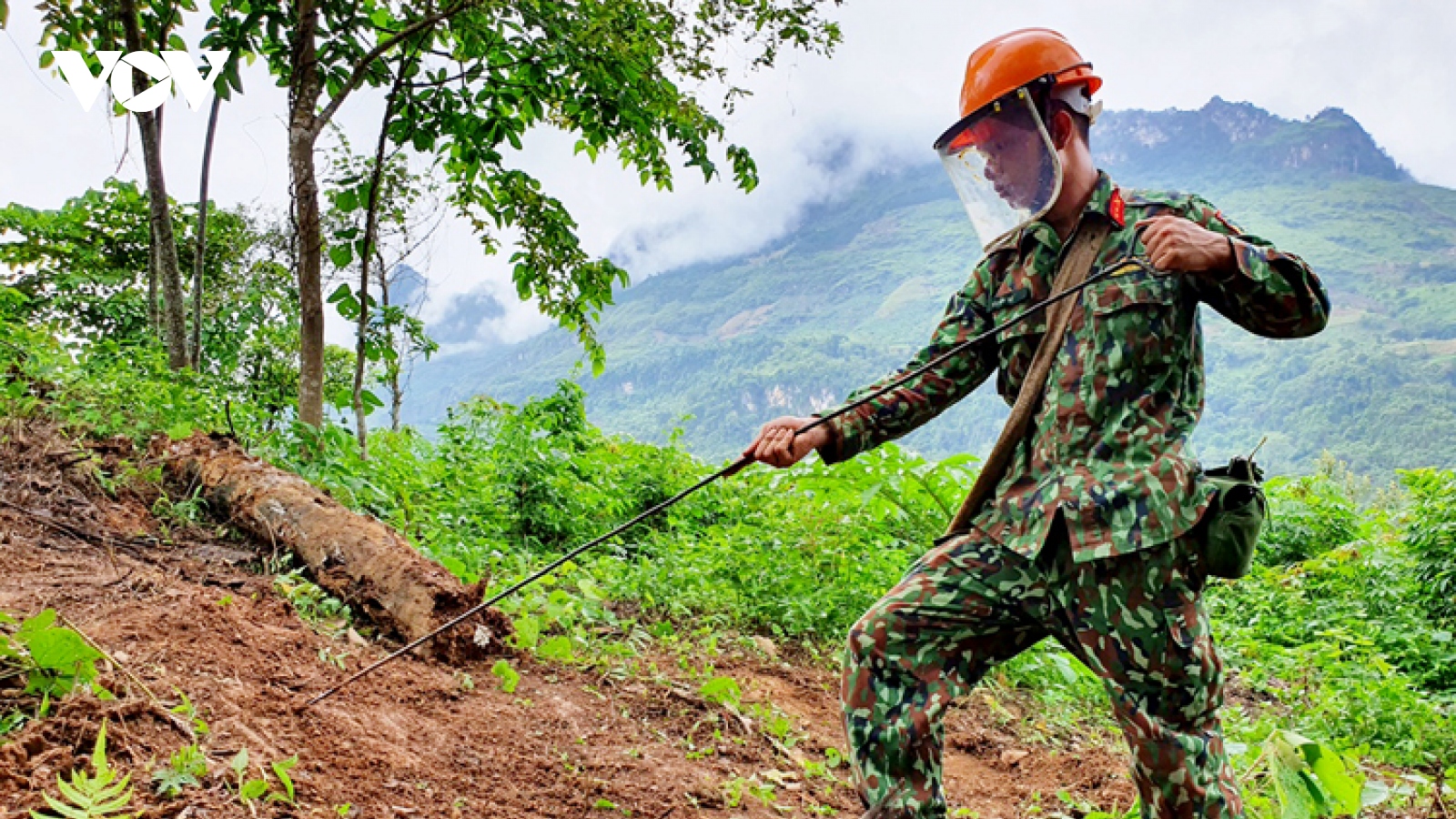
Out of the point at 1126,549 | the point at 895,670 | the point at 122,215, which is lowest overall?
the point at 895,670

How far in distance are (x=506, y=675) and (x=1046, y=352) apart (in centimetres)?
227

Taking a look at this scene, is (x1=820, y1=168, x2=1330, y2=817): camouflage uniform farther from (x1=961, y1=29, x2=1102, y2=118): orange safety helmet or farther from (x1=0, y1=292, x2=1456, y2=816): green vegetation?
(x1=0, y1=292, x2=1456, y2=816): green vegetation

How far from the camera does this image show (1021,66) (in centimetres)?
210

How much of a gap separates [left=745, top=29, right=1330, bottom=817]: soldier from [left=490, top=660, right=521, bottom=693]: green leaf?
5.47 feet

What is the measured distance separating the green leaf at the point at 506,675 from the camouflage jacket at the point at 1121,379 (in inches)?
68.2

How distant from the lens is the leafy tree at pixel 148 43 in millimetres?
4641

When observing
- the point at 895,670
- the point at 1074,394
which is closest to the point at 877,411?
the point at 1074,394

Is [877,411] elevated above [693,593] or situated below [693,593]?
above

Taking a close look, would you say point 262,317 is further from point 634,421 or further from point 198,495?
point 634,421

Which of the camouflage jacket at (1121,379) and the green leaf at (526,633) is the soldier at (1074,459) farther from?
the green leaf at (526,633)

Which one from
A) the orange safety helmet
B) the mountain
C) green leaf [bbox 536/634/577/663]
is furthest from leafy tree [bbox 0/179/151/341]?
the orange safety helmet

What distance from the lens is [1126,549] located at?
1.86 meters

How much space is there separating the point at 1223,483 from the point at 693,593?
12.0ft

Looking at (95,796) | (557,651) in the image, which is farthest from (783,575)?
(95,796)
